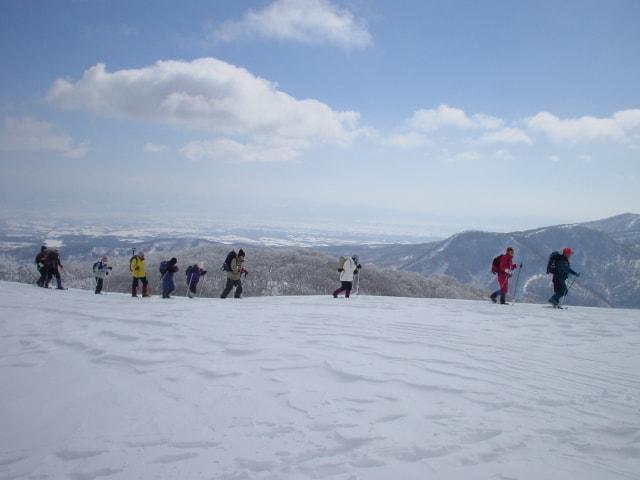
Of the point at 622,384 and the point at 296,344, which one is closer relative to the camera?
the point at 622,384

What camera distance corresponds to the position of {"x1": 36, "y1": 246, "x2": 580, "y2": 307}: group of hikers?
14648 mm

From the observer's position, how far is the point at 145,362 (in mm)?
6000

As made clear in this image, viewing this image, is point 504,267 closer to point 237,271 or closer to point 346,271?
point 346,271

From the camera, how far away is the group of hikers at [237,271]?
Answer: 577 inches

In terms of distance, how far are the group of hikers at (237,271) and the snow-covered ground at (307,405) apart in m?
6.64

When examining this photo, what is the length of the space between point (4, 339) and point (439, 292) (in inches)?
4017

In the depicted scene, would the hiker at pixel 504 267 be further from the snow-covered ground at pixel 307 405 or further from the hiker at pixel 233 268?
the hiker at pixel 233 268

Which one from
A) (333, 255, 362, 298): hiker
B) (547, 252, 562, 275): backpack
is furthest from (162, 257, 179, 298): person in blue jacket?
(547, 252, 562, 275): backpack

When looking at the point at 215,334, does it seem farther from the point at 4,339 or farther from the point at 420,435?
the point at 420,435

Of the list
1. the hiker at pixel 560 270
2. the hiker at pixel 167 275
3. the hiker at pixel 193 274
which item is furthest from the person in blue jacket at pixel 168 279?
the hiker at pixel 560 270

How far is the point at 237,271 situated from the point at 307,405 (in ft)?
43.2

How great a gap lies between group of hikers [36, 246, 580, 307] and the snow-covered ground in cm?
664

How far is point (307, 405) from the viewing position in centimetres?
453

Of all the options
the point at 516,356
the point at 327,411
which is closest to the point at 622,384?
the point at 516,356
